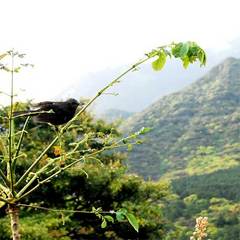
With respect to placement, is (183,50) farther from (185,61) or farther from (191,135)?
(191,135)

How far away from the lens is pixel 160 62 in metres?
2.68

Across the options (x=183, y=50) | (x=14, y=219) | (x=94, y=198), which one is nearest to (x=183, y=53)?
(x=183, y=50)

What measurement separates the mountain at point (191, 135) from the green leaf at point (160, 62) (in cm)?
13703

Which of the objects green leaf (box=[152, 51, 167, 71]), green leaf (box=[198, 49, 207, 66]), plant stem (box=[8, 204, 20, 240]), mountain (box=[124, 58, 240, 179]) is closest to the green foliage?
plant stem (box=[8, 204, 20, 240])

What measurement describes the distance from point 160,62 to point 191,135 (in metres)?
176

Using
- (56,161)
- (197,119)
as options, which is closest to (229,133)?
(197,119)

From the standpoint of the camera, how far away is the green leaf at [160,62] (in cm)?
265

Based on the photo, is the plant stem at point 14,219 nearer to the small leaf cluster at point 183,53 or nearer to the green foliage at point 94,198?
the small leaf cluster at point 183,53

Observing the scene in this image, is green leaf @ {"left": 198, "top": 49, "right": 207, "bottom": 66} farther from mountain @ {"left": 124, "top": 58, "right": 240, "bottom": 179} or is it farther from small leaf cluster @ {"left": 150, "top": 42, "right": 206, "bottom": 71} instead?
mountain @ {"left": 124, "top": 58, "right": 240, "bottom": 179}

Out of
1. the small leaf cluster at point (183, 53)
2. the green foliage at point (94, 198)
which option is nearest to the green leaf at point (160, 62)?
the small leaf cluster at point (183, 53)

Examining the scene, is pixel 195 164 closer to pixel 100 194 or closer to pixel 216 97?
pixel 216 97

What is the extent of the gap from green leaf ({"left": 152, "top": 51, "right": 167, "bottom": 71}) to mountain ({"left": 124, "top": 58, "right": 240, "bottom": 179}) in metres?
137

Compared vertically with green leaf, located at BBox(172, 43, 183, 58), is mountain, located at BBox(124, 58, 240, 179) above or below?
above

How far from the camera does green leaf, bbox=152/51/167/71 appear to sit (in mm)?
2648
